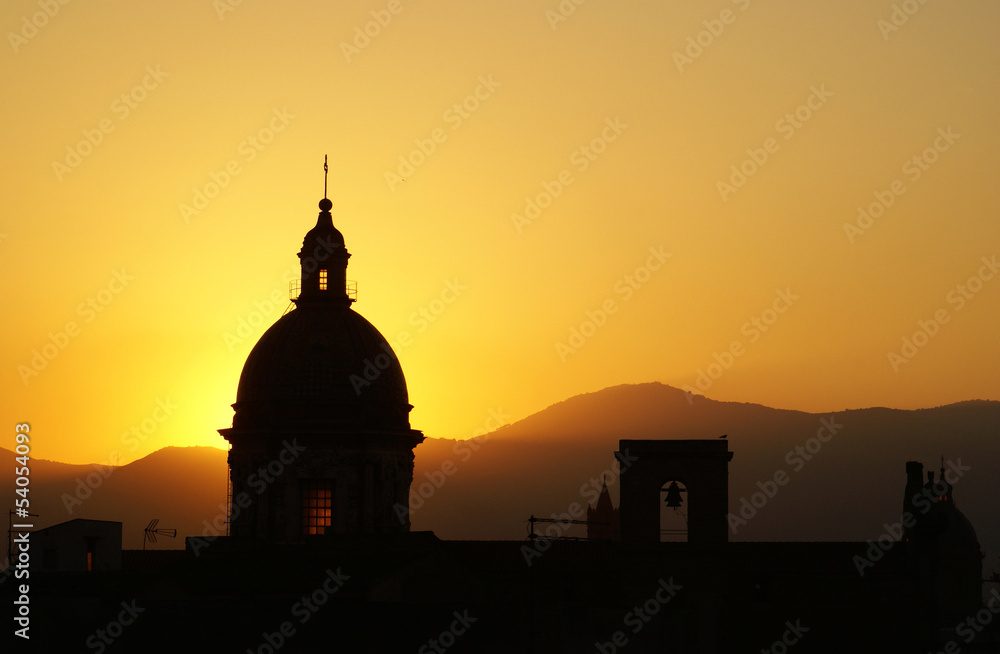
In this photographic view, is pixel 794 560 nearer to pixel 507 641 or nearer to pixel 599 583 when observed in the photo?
pixel 599 583

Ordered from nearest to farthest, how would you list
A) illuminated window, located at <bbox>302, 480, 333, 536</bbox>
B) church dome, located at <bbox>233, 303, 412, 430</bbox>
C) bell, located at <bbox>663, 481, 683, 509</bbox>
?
1. bell, located at <bbox>663, 481, 683, 509</bbox>
2. illuminated window, located at <bbox>302, 480, 333, 536</bbox>
3. church dome, located at <bbox>233, 303, 412, 430</bbox>

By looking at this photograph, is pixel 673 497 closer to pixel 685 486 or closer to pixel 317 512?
pixel 685 486

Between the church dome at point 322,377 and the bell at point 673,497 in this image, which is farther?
the church dome at point 322,377

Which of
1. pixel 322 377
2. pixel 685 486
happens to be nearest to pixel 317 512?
pixel 322 377

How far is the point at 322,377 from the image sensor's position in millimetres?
58219

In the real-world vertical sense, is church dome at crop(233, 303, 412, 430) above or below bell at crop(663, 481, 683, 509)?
above

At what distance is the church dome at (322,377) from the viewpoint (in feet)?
190

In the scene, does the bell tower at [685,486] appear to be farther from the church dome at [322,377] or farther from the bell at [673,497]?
the church dome at [322,377]

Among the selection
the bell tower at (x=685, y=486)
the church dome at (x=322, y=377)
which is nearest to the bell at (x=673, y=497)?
the bell tower at (x=685, y=486)

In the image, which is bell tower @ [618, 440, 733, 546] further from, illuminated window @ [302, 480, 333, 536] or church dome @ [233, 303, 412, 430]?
illuminated window @ [302, 480, 333, 536]

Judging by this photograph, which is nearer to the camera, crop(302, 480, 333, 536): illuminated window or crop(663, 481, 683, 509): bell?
crop(663, 481, 683, 509): bell

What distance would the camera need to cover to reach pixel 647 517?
5134cm

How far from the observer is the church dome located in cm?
5800

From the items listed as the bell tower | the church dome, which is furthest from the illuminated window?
the bell tower
